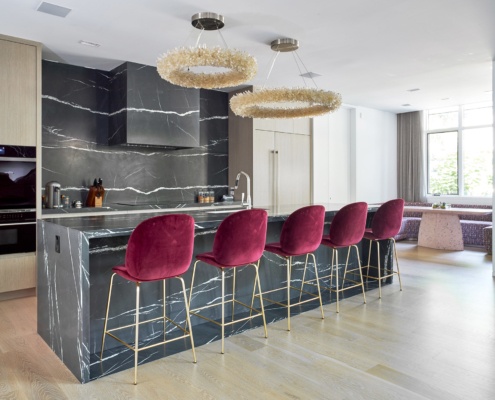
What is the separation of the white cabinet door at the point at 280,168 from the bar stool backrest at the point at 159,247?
369 centimetres

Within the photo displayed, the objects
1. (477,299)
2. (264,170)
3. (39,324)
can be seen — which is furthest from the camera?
(264,170)

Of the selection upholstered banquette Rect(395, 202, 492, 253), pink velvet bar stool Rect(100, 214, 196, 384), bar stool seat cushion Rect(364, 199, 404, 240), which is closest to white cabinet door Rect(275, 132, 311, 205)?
upholstered banquette Rect(395, 202, 492, 253)

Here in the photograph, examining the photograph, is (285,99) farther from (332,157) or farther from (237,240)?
(332,157)

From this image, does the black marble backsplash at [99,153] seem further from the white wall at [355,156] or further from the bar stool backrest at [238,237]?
the bar stool backrest at [238,237]

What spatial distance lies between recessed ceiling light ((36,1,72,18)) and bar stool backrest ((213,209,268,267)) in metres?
2.40

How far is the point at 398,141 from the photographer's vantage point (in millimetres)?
9078

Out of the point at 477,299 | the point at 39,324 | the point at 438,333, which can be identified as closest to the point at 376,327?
the point at 438,333

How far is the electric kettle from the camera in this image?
4.63 m

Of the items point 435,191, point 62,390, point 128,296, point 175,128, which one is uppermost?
point 175,128

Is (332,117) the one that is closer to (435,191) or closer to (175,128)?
(435,191)

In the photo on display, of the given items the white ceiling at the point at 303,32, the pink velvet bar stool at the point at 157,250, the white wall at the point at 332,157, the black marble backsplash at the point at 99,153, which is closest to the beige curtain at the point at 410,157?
the white wall at the point at 332,157

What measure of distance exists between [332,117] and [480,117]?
9.72 feet

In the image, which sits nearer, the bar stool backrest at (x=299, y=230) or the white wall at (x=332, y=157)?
the bar stool backrest at (x=299, y=230)

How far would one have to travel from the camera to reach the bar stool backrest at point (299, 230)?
125 inches
